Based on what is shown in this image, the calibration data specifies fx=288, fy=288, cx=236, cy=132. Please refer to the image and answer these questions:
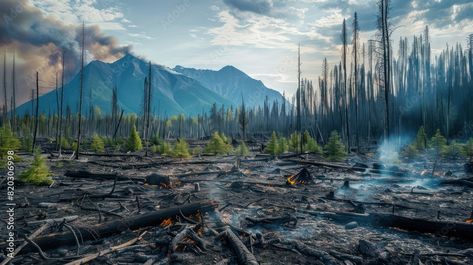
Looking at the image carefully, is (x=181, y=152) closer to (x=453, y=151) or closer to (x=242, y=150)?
(x=242, y=150)

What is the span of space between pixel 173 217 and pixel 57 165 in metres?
17.2

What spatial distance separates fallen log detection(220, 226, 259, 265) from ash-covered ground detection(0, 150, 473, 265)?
0.07ft

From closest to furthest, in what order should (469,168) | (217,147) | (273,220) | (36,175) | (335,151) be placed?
(273,220)
(36,175)
(469,168)
(335,151)
(217,147)

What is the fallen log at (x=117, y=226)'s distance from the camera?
5949 millimetres

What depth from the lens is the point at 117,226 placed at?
22.3 feet

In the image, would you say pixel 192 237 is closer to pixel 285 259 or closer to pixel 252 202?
pixel 285 259

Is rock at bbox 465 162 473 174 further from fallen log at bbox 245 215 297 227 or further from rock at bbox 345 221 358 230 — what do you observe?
fallen log at bbox 245 215 297 227

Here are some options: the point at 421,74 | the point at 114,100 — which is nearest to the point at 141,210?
the point at 114,100

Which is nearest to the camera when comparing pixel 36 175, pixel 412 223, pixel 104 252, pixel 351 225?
pixel 104 252

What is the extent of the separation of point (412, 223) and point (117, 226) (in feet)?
23.7

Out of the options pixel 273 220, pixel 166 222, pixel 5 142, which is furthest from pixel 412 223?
pixel 5 142

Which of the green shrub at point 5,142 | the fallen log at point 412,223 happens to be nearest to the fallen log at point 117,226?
the fallen log at point 412,223

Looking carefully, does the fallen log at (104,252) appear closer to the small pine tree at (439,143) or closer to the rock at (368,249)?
the rock at (368,249)

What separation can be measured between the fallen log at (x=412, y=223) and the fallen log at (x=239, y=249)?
355 cm
